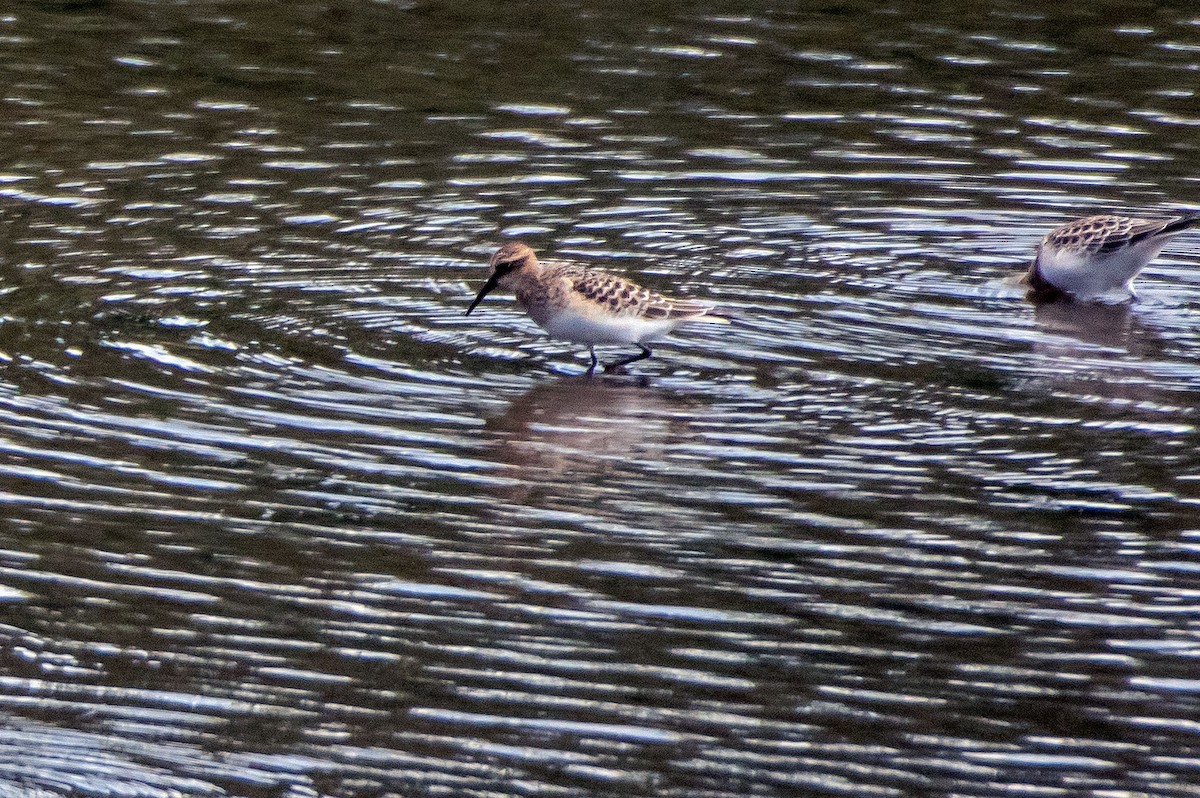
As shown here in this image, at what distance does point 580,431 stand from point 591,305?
1.52m

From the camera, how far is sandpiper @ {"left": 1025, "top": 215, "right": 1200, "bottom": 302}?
1548 cm

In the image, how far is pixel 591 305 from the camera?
1361cm

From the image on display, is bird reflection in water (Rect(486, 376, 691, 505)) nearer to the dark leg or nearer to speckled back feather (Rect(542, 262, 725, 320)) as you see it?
the dark leg

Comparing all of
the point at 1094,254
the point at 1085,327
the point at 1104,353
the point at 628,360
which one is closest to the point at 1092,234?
the point at 1094,254

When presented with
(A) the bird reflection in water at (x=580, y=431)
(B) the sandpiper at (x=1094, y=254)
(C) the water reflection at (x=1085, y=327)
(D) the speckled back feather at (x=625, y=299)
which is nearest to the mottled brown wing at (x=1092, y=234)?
(B) the sandpiper at (x=1094, y=254)

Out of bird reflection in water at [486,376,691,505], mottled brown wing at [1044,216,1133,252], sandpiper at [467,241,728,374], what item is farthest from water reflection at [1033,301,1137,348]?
bird reflection in water at [486,376,691,505]

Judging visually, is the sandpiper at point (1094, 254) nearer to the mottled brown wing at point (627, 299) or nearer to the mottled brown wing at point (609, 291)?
the mottled brown wing at point (627, 299)

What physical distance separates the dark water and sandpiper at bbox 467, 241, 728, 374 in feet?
1.19

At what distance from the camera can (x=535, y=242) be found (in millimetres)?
16828

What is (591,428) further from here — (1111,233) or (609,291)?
(1111,233)

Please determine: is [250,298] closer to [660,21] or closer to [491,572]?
[491,572]

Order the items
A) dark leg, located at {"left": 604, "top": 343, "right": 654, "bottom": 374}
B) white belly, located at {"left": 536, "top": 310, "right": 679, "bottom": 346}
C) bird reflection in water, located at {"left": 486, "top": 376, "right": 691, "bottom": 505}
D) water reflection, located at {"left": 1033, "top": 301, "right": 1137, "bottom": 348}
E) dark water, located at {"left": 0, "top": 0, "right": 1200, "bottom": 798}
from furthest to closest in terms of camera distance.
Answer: water reflection, located at {"left": 1033, "top": 301, "right": 1137, "bottom": 348} → dark leg, located at {"left": 604, "top": 343, "right": 654, "bottom": 374} → white belly, located at {"left": 536, "top": 310, "right": 679, "bottom": 346} → bird reflection in water, located at {"left": 486, "top": 376, "right": 691, "bottom": 505} → dark water, located at {"left": 0, "top": 0, "right": 1200, "bottom": 798}

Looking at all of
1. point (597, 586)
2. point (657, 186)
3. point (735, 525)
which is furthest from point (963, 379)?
point (657, 186)

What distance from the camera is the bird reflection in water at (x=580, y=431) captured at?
11.4 meters
